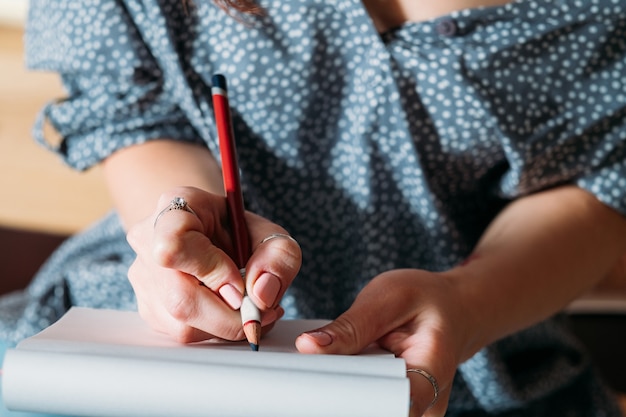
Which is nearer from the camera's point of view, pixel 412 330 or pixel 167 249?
pixel 167 249

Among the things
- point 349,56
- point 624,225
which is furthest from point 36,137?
point 624,225

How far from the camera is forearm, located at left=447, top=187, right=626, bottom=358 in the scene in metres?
0.61

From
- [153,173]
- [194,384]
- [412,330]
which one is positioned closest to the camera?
[194,384]

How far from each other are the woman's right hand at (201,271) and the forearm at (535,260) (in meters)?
0.18

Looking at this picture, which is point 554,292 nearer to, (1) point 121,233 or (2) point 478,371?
(2) point 478,371

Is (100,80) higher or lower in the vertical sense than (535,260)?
higher

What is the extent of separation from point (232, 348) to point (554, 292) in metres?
0.34

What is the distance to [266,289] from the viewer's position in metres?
0.44

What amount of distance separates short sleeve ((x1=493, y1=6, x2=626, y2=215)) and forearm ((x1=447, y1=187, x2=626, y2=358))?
20 mm

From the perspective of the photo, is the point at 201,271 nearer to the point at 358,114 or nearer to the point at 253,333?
the point at 253,333

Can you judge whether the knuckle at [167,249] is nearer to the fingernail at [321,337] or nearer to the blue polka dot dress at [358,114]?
the fingernail at [321,337]

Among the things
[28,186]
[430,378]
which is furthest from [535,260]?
[28,186]

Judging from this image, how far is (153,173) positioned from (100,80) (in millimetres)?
94

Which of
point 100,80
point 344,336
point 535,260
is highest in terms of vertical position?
point 100,80
